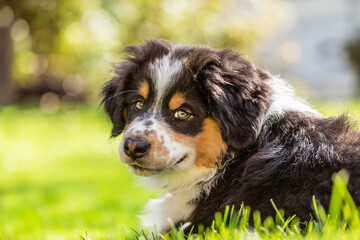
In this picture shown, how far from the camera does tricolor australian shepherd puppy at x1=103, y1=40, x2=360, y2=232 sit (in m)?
3.06

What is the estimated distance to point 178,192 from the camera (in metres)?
3.58

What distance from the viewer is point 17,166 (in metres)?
8.34

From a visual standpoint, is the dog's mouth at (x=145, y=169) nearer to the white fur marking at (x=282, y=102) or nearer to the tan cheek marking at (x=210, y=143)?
the tan cheek marking at (x=210, y=143)

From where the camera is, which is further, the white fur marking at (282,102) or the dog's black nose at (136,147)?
the white fur marking at (282,102)

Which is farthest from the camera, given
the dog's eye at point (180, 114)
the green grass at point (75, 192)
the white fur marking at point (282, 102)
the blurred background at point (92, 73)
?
the blurred background at point (92, 73)

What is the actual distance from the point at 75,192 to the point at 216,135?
3.69 meters

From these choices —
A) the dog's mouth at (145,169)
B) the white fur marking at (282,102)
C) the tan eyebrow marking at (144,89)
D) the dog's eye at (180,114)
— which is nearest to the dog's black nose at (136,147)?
the dog's mouth at (145,169)

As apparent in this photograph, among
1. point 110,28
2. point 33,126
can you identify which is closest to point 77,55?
point 110,28

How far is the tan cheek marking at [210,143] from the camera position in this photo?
341 centimetres

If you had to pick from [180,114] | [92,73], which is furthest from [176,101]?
[92,73]

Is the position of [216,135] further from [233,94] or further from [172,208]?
[172,208]

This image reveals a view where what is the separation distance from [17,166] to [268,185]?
6.30 metres

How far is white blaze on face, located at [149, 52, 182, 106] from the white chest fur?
1.89 feet

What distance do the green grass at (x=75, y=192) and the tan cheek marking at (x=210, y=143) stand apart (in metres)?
0.51
